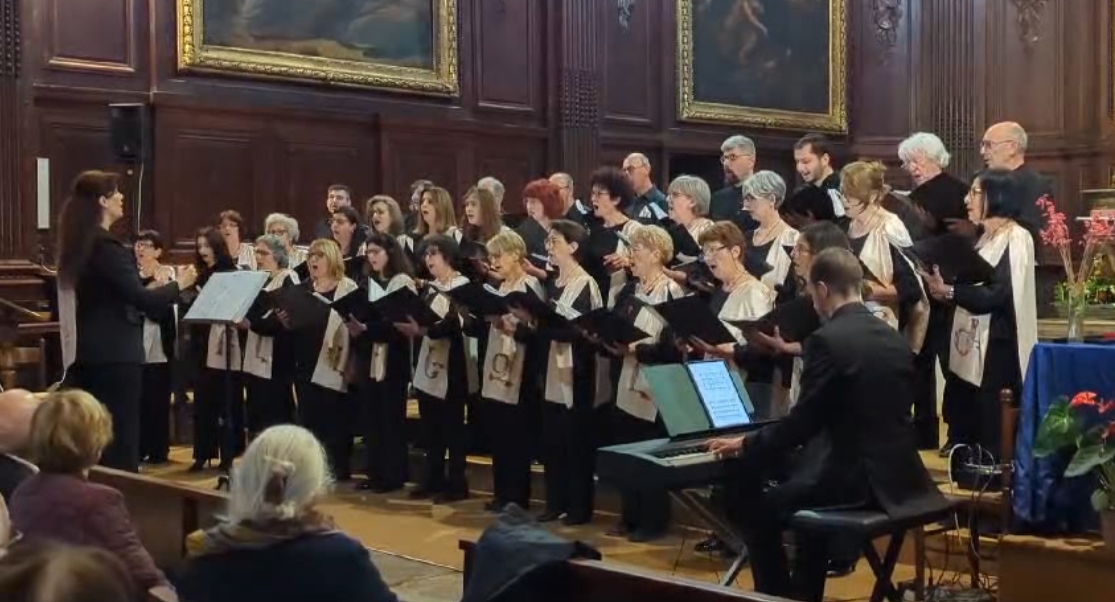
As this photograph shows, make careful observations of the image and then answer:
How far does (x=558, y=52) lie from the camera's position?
13336 millimetres

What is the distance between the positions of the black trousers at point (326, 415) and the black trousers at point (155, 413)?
1186 mm

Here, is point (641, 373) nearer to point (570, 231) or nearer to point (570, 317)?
point (570, 317)

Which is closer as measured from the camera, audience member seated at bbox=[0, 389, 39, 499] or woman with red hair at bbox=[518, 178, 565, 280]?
audience member seated at bbox=[0, 389, 39, 499]

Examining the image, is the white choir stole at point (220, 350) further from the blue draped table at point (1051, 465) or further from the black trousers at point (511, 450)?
the blue draped table at point (1051, 465)

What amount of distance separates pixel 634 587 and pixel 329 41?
932 cm

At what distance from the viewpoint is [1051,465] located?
17.3 ft

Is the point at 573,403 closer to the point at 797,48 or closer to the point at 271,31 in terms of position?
the point at 271,31

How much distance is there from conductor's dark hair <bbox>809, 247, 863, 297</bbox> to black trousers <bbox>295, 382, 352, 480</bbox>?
4.25 m

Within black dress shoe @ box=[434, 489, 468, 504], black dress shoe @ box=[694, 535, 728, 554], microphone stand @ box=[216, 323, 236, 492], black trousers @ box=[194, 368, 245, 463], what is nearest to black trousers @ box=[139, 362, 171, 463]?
black trousers @ box=[194, 368, 245, 463]

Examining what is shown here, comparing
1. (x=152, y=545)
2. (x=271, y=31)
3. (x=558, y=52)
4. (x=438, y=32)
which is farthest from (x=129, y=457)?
(x=558, y=52)

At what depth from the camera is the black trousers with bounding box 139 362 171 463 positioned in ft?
30.1

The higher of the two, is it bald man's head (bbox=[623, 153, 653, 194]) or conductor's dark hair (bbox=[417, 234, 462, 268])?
bald man's head (bbox=[623, 153, 653, 194])

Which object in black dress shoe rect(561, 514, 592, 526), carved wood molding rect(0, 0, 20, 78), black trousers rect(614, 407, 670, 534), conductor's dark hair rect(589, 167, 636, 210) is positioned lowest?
black dress shoe rect(561, 514, 592, 526)

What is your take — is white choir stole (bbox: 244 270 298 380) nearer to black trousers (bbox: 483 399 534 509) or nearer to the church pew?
black trousers (bbox: 483 399 534 509)
